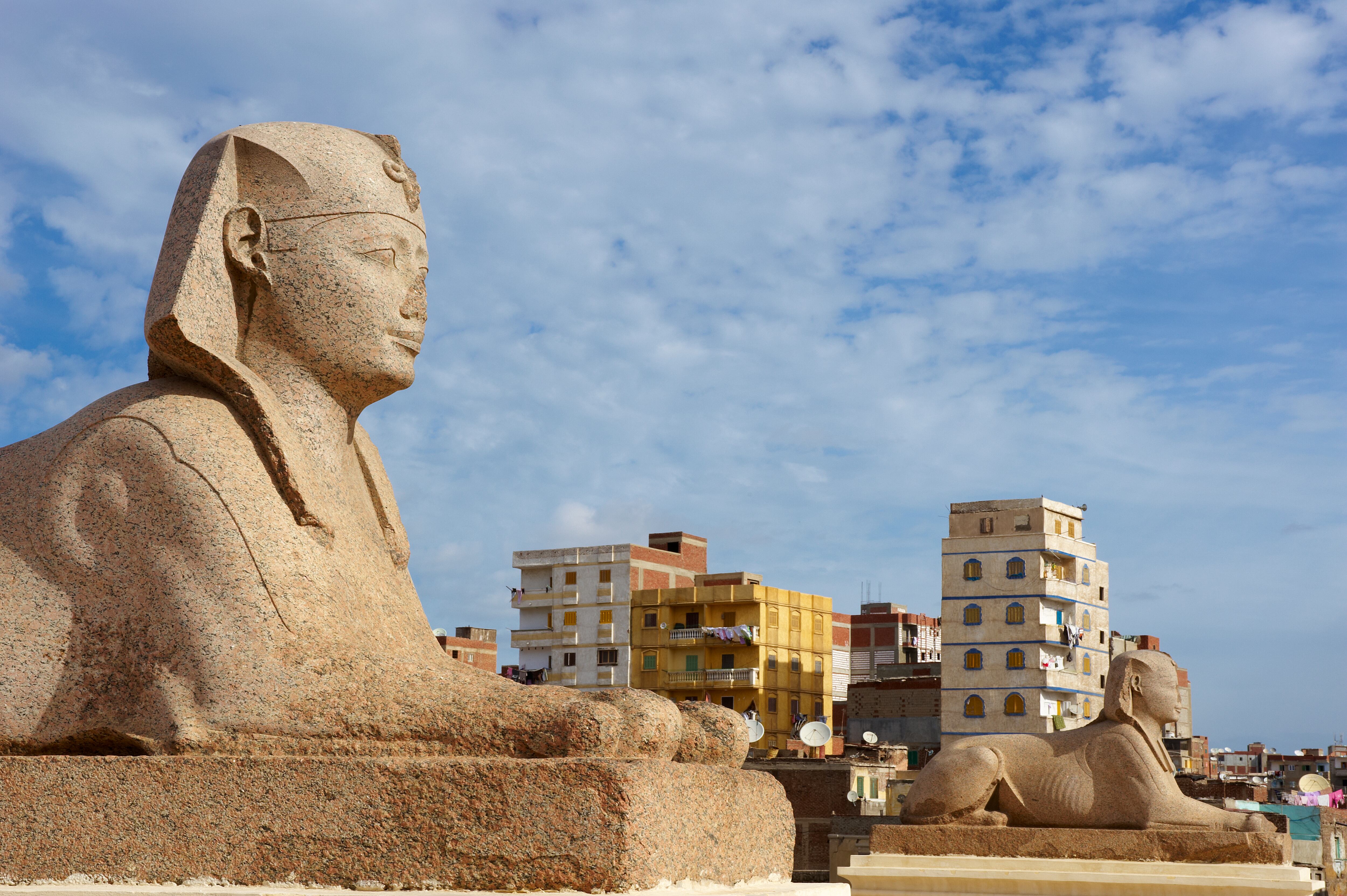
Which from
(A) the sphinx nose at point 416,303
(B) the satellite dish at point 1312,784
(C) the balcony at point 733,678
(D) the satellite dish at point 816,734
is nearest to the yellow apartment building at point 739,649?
(C) the balcony at point 733,678

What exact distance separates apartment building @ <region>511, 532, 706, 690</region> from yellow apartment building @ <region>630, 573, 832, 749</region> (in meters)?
0.66

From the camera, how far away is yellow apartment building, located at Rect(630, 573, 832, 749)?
1743 inches

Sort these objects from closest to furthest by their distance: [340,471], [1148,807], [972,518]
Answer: [340,471], [1148,807], [972,518]

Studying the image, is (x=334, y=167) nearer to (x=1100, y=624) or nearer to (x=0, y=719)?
(x=0, y=719)

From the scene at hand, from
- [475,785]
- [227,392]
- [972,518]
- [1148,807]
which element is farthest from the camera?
[972,518]

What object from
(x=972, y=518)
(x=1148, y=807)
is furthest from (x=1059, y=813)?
(x=972, y=518)

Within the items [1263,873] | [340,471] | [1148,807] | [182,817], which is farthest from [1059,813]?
[182,817]

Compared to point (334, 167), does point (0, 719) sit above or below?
below

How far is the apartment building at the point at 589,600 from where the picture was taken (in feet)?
154

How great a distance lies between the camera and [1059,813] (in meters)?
10.6

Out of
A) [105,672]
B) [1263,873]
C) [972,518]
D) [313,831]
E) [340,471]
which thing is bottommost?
[1263,873]

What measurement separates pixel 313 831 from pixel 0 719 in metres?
1.04

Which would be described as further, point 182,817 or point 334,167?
point 334,167

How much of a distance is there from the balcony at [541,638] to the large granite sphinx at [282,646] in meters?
44.1
